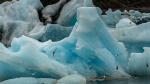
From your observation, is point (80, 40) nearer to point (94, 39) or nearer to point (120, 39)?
point (94, 39)

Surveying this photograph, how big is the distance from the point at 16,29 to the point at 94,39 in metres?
9.19

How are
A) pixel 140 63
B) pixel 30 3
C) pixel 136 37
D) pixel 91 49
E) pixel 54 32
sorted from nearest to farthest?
pixel 91 49, pixel 140 63, pixel 136 37, pixel 54 32, pixel 30 3

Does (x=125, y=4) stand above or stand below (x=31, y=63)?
below

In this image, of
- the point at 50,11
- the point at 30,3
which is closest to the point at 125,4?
the point at 50,11

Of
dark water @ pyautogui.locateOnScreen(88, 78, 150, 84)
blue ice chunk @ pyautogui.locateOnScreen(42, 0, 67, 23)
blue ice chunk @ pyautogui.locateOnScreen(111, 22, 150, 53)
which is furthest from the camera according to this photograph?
blue ice chunk @ pyautogui.locateOnScreen(42, 0, 67, 23)

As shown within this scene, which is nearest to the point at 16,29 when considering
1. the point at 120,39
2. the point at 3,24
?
the point at 3,24

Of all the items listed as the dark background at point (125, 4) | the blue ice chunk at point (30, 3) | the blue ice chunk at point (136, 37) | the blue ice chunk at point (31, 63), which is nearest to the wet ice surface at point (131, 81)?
the blue ice chunk at point (31, 63)

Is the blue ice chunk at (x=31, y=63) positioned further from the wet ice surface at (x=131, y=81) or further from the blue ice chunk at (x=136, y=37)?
the blue ice chunk at (x=136, y=37)

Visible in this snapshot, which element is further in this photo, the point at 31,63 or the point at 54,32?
the point at 54,32

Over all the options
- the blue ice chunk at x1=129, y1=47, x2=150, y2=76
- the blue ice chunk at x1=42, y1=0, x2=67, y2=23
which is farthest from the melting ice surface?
the blue ice chunk at x1=42, y1=0, x2=67, y2=23

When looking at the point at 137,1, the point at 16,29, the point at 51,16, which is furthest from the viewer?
the point at 137,1

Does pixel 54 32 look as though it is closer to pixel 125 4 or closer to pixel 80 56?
pixel 80 56

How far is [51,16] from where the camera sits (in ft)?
86.4

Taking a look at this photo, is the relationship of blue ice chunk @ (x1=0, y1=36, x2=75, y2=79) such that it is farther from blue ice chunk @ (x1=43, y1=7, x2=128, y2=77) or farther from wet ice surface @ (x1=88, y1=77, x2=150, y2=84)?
wet ice surface @ (x1=88, y1=77, x2=150, y2=84)
